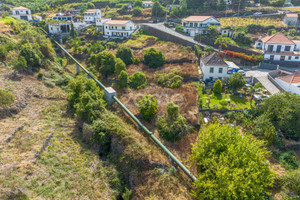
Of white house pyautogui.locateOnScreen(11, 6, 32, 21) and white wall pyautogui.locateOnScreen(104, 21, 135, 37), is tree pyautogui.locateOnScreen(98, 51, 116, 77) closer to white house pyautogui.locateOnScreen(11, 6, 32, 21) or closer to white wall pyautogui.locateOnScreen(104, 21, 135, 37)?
white wall pyautogui.locateOnScreen(104, 21, 135, 37)

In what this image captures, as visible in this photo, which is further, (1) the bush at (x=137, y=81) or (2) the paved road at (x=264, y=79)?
(1) the bush at (x=137, y=81)

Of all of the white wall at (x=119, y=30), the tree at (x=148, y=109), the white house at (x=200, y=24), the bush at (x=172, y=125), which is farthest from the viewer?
the white wall at (x=119, y=30)

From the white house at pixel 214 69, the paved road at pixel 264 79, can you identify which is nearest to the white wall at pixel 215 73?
the white house at pixel 214 69

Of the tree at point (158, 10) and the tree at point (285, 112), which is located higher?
the tree at point (158, 10)

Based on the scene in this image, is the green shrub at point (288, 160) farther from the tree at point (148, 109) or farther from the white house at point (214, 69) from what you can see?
the white house at point (214, 69)

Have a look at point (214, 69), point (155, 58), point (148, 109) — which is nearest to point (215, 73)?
point (214, 69)
